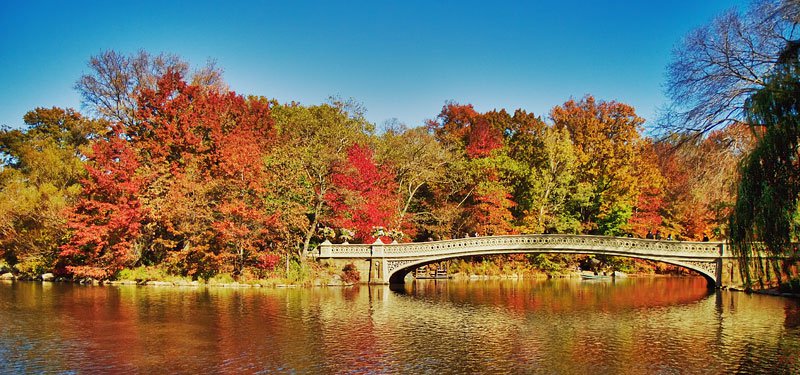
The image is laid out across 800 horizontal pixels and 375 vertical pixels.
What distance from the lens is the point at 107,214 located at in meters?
32.4

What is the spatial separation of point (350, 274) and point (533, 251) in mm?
9767

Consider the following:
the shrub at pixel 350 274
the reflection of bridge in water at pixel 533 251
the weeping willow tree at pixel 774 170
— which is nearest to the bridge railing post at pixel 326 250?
the reflection of bridge in water at pixel 533 251

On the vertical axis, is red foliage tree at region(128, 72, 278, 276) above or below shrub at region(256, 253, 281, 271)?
above

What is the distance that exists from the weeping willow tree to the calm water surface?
117 inches

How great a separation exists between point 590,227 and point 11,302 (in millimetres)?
34838

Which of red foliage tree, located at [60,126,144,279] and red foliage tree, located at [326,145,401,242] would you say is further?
red foliage tree, located at [326,145,401,242]

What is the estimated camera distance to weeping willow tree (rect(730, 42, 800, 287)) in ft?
45.6

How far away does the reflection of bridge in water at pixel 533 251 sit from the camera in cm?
3222

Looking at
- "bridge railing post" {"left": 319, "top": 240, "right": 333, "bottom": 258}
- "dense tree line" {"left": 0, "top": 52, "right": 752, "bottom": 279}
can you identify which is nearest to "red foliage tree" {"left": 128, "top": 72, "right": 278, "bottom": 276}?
"dense tree line" {"left": 0, "top": 52, "right": 752, "bottom": 279}

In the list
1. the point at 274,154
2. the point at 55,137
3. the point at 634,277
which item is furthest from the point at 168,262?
the point at 634,277

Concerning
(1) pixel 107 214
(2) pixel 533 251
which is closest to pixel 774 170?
(2) pixel 533 251

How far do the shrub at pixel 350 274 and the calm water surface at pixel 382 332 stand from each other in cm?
413

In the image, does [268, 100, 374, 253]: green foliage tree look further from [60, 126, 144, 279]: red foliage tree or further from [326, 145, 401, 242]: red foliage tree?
[60, 126, 144, 279]: red foliage tree

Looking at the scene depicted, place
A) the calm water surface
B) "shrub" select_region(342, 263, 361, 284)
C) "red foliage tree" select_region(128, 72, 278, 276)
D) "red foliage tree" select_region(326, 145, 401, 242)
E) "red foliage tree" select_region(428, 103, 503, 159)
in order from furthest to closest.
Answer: "red foliage tree" select_region(428, 103, 503, 159), "red foliage tree" select_region(326, 145, 401, 242), "shrub" select_region(342, 263, 361, 284), "red foliage tree" select_region(128, 72, 278, 276), the calm water surface
